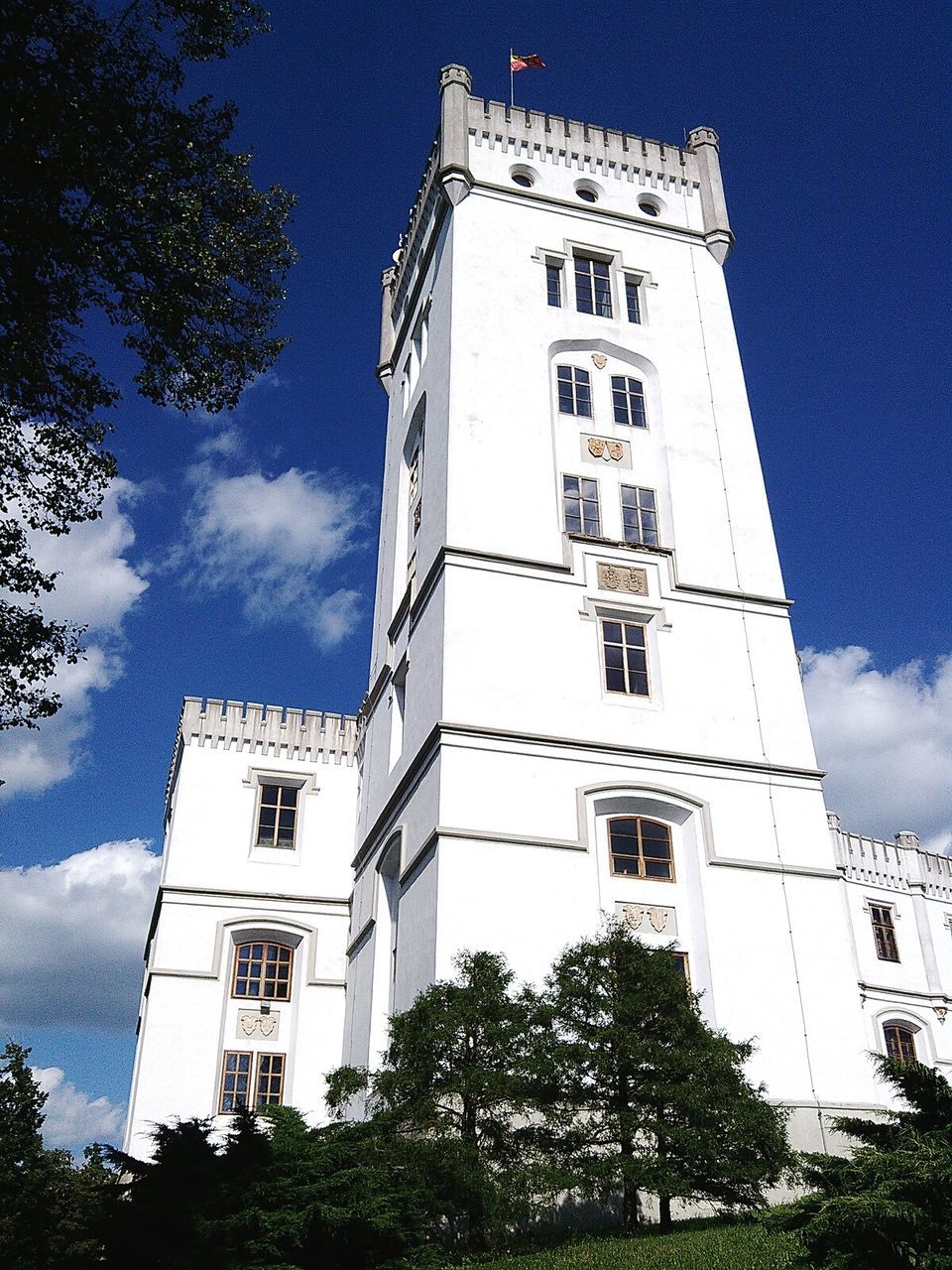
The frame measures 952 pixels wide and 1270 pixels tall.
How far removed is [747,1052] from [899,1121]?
5.71m

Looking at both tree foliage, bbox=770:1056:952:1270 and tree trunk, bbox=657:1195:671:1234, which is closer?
tree foliage, bbox=770:1056:952:1270

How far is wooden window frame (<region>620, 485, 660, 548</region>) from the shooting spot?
2502cm

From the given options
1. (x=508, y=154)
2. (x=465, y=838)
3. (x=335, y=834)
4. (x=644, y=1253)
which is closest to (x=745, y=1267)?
(x=644, y=1253)

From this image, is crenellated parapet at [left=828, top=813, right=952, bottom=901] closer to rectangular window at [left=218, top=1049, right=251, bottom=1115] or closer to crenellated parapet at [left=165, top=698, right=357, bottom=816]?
crenellated parapet at [left=165, top=698, right=357, bottom=816]

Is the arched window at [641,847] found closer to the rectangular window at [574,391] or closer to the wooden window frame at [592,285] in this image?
the rectangular window at [574,391]

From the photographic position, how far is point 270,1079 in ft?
87.6

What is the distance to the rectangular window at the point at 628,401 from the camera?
88.2ft

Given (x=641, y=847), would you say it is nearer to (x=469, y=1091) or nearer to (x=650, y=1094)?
(x=650, y=1094)

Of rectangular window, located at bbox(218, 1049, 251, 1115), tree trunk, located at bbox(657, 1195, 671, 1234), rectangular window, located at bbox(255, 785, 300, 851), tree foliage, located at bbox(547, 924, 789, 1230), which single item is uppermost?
rectangular window, located at bbox(255, 785, 300, 851)

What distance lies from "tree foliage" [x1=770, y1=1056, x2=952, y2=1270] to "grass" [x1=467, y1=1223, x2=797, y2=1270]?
4.20 feet

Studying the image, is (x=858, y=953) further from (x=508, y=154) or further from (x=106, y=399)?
(x=106, y=399)

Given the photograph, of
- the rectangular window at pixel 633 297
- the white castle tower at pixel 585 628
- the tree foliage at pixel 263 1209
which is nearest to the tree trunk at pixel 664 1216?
the tree foliage at pixel 263 1209

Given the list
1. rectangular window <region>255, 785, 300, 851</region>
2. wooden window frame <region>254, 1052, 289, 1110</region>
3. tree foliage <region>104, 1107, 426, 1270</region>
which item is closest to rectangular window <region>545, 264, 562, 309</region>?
rectangular window <region>255, 785, 300, 851</region>

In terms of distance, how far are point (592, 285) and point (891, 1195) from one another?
23.6 metres
